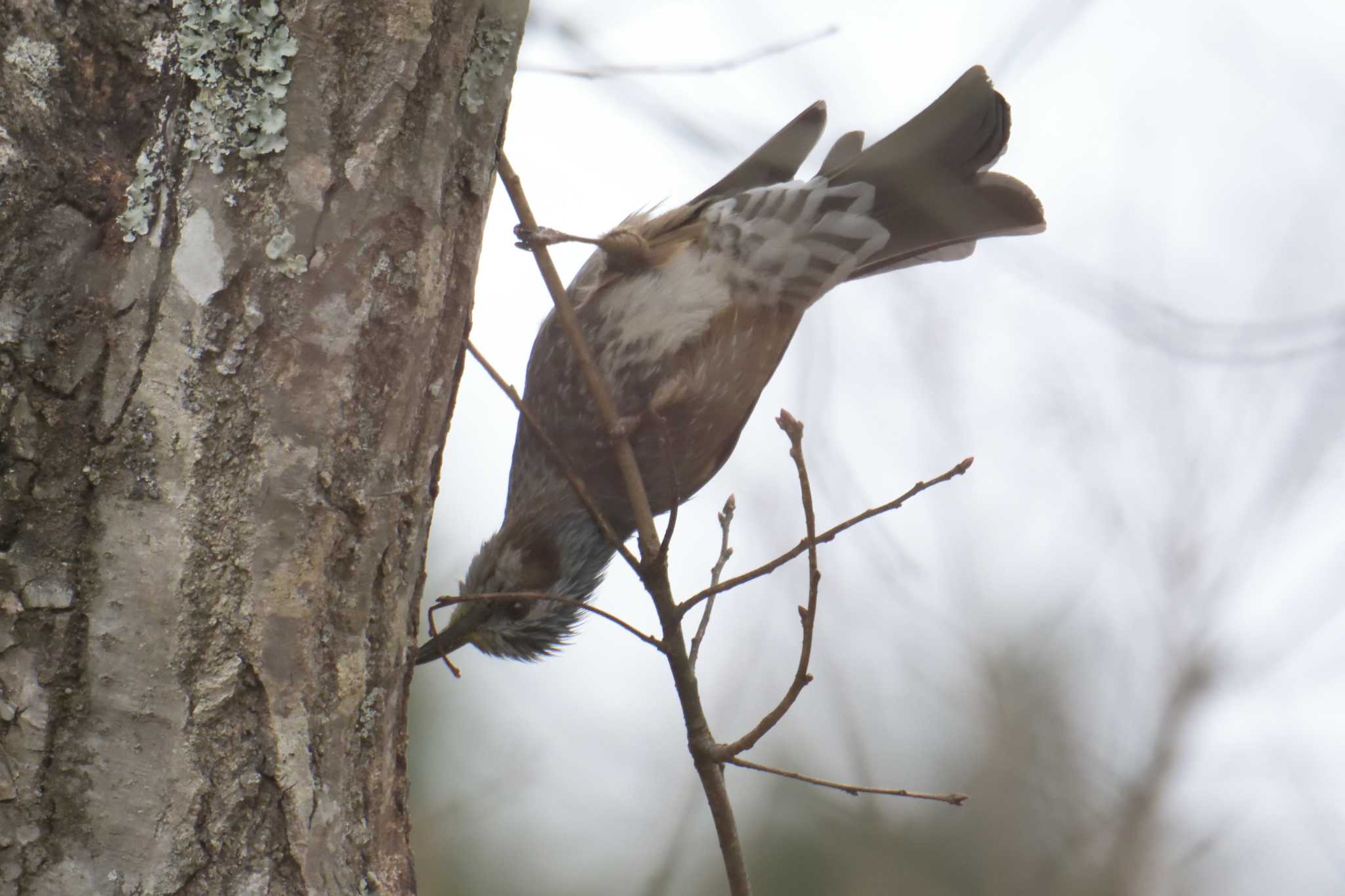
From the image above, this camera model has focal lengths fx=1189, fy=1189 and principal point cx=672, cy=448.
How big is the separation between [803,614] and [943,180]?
1.44 metres

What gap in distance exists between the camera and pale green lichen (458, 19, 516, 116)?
4.64 ft

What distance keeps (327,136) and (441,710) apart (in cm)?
432

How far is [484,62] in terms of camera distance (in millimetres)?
1428

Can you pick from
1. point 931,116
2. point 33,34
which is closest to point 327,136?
point 33,34

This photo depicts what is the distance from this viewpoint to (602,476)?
9.34ft

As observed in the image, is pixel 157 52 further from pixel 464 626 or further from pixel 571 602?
pixel 464 626

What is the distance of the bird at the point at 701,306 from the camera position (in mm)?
2840

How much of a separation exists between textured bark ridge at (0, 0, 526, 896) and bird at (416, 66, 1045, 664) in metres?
1.46

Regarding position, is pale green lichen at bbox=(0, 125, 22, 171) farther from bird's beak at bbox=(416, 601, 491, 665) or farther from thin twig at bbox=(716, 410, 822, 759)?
bird's beak at bbox=(416, 601, 491, 665)

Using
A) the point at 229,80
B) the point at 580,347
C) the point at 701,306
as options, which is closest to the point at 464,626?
the point at 701,306

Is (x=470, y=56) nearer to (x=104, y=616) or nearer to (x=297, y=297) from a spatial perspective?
(x=297, y=297)

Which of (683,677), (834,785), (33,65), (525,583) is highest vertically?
(525,583)

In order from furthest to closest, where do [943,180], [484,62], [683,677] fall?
[943,180], [683,677], [484,62]

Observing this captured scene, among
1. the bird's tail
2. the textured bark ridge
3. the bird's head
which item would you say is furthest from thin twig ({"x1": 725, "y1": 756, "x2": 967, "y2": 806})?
the bird's tail
